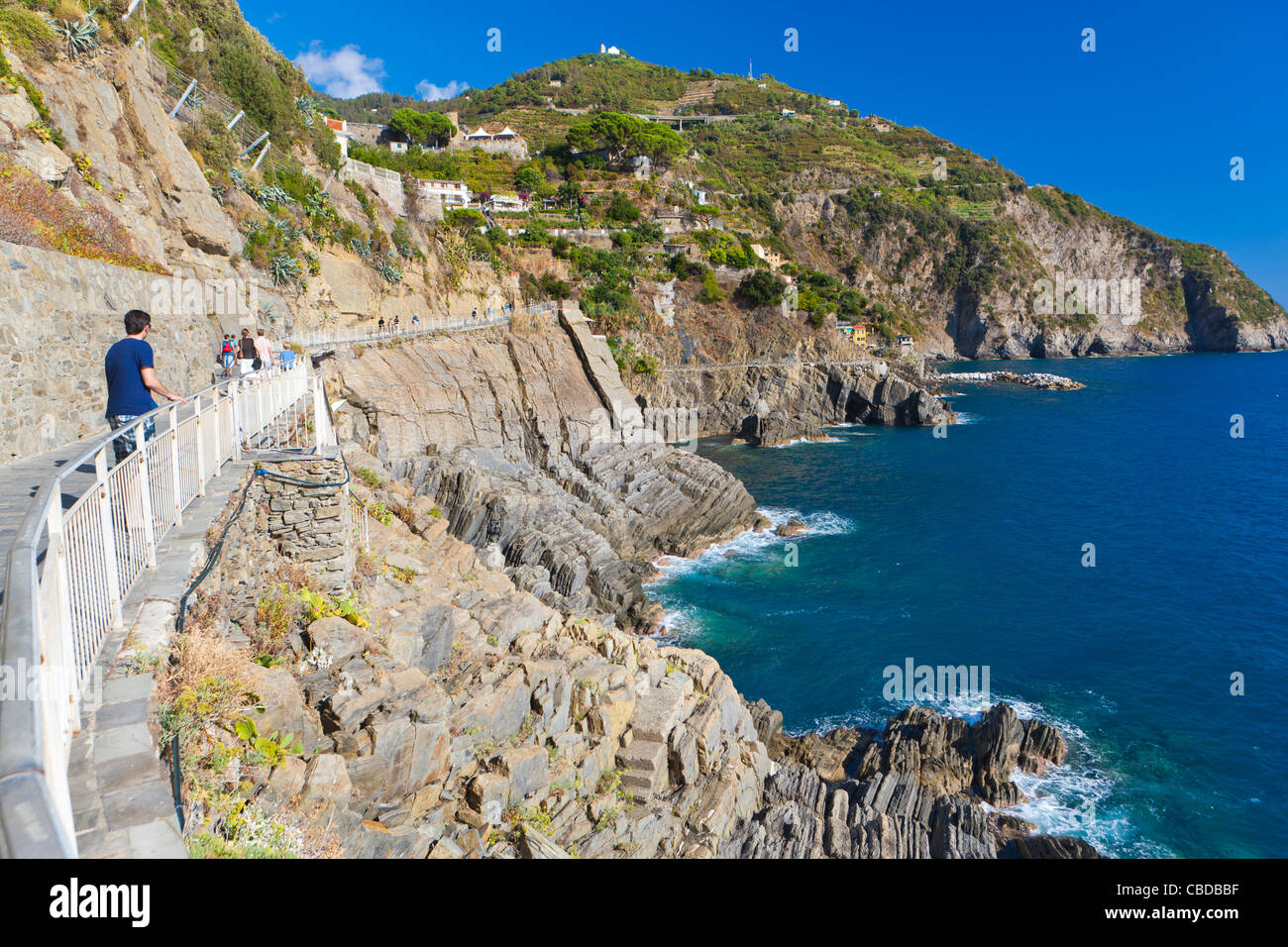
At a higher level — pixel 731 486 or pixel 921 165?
pixel 921 165

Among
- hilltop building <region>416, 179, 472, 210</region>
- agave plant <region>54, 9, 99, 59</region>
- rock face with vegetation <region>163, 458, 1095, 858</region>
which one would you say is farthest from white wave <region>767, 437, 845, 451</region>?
agave plant <region>54, 9, 99, 59</region>

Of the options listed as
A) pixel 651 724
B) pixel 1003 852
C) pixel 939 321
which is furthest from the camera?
pixel 939 321

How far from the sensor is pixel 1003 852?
45.7 ft

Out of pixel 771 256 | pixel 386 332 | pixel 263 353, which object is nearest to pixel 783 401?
pixel 771 256

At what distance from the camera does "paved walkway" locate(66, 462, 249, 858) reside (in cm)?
353

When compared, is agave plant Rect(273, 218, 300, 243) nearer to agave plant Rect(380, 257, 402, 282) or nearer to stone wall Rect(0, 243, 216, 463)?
agave plant Rect(380, 257, 402, 282)

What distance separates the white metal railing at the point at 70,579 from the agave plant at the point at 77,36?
19.3m

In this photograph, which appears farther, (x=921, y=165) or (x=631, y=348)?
(x=921, y=165)

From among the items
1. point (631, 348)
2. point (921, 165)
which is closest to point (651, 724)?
→ point (631, 348)

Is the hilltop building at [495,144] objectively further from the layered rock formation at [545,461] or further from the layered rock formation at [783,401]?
the layered rock formation at [545,461]

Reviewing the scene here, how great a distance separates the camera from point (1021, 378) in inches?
3748

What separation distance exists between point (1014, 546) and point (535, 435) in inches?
959
